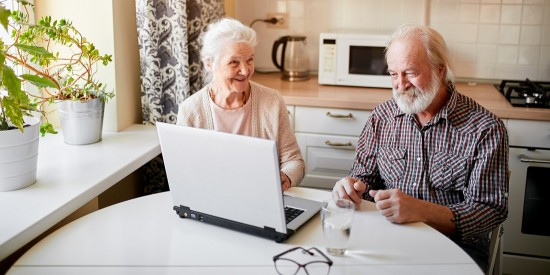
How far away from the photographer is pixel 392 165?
6.97ft

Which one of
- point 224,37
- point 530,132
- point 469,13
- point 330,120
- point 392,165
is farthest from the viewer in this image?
point 469,13

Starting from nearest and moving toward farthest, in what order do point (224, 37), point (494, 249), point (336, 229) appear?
point (336, 229) < point (494, 249) < point (224, 37)

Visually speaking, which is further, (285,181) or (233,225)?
(285,181)

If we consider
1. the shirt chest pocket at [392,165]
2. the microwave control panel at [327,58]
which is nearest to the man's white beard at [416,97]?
the shirt chest pocket at [392,165]

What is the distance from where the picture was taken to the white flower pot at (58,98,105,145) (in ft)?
7.52

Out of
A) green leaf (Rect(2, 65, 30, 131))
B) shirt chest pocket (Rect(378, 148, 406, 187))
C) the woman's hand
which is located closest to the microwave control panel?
shirt chest pocket (Rect(378, 148, 406, 187))

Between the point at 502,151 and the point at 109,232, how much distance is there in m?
1.27

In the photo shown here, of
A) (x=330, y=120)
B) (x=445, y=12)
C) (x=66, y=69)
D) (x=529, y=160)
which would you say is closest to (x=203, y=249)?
(x=66, y=69)

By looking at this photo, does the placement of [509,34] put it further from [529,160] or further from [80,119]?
[80,119]

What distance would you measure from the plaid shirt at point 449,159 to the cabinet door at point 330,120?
641 millimetres

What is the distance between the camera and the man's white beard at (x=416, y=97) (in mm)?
2021

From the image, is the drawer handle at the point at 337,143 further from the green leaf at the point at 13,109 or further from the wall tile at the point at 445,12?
the green leaf at the point at 13,109

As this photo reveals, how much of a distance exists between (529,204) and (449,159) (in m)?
1.01

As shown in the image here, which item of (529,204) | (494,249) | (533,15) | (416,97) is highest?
(533,15)
